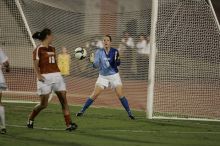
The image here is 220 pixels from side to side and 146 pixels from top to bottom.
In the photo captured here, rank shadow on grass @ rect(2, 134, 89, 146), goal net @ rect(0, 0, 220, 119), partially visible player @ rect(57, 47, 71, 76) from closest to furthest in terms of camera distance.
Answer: shadow on grass @ rect(2, 134, 89, 146)
goal net @ rect(0, 0, 220, 119)
partially visible player @ rect(57, 47, 71, 76)

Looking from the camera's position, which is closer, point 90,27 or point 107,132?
point 107,132

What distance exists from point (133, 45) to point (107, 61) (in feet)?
8.21

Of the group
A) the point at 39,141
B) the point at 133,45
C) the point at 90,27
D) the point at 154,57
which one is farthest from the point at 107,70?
the point at 39,141

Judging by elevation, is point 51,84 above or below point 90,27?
below

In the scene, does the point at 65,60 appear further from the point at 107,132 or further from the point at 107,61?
the point at 107,132

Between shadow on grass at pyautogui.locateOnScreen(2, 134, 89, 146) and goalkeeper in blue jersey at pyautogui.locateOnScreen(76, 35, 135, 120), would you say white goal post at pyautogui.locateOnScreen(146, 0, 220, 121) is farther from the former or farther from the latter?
shadow on grass at pyautogui.locateOnScreen(2, 134, 89, 146)

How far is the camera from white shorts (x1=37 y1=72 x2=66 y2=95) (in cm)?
1225

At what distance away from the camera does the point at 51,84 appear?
12.3 m

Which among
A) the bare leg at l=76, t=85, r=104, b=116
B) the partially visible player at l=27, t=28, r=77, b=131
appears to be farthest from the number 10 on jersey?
the bare leg at l=76, t=85, r=104, b=116

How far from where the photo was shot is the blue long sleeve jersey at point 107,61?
15227mm

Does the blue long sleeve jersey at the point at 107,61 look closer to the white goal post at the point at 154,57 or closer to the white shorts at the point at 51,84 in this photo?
the white goal post at the point at 154,57

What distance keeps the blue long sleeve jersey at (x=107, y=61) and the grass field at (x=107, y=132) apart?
1.08 m

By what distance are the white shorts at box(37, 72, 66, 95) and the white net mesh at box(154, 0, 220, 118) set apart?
3.80 metres

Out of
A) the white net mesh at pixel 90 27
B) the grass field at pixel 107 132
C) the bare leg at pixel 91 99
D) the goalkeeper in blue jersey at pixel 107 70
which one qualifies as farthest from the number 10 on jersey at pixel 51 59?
the white net mesh at pixel 90 27
